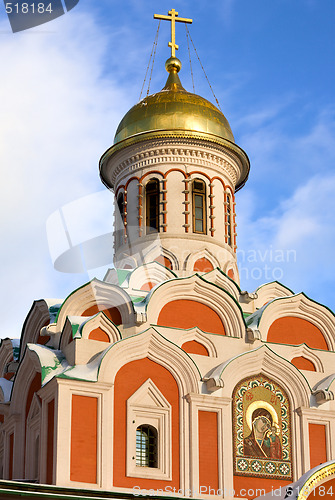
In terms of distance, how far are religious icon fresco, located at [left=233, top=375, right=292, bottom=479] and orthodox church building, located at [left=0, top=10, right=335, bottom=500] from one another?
17 millimetres

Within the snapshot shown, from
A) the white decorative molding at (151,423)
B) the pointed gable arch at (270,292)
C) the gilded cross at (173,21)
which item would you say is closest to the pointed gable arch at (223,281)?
the pointed gable arch at (270,292)

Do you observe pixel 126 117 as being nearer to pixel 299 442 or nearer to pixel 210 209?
pixel 210 209

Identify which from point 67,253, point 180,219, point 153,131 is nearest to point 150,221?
point 180,219

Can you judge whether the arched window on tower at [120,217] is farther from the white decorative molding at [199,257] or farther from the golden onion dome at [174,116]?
the white decorative molding at [199,257]

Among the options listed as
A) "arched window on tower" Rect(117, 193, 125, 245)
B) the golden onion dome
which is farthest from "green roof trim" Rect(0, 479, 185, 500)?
the golden onion dome

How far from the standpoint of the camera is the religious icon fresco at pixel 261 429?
10953 mm

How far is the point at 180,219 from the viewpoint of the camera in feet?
45.9

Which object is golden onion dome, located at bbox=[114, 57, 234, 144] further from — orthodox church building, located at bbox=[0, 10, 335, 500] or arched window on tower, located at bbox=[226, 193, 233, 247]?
orthodox church building, located at bbox=[0, 10, 335, 500]

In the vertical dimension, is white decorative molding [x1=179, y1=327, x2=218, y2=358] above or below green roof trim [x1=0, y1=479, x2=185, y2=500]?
above

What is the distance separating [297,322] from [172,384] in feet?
8.32

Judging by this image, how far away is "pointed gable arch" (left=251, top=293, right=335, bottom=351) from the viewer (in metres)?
12.3

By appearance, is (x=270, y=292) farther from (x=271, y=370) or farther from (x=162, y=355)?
(x=162, y=355)

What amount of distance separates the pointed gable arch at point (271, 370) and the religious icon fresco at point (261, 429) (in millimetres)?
92

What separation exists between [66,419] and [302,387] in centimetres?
351
